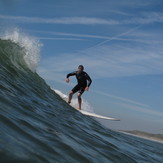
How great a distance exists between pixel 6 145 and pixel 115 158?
3127 millimetres

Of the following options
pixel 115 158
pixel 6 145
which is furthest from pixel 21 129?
pixel 115 158

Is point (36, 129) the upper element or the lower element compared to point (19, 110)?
lower

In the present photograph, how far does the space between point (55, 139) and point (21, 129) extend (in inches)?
27.0

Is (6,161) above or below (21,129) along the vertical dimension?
below

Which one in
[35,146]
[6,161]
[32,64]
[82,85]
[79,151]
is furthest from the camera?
[32,64]

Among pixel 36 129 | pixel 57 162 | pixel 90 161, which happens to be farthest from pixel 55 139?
pixel 57 162

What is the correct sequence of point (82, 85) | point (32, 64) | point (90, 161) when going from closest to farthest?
point (90, 161), point (82, 85), point (32, 64)

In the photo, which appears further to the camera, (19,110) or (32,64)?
(32,64)

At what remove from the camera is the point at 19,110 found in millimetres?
7223

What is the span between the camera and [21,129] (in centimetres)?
548

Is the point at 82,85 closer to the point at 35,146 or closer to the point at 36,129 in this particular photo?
the point at 36,129

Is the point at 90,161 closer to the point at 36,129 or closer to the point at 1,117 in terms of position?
the point at 36,129

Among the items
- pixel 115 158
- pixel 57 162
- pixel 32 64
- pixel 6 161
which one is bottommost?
pixel 6 161

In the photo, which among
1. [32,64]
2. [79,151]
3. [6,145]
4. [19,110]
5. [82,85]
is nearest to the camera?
[6,145]
